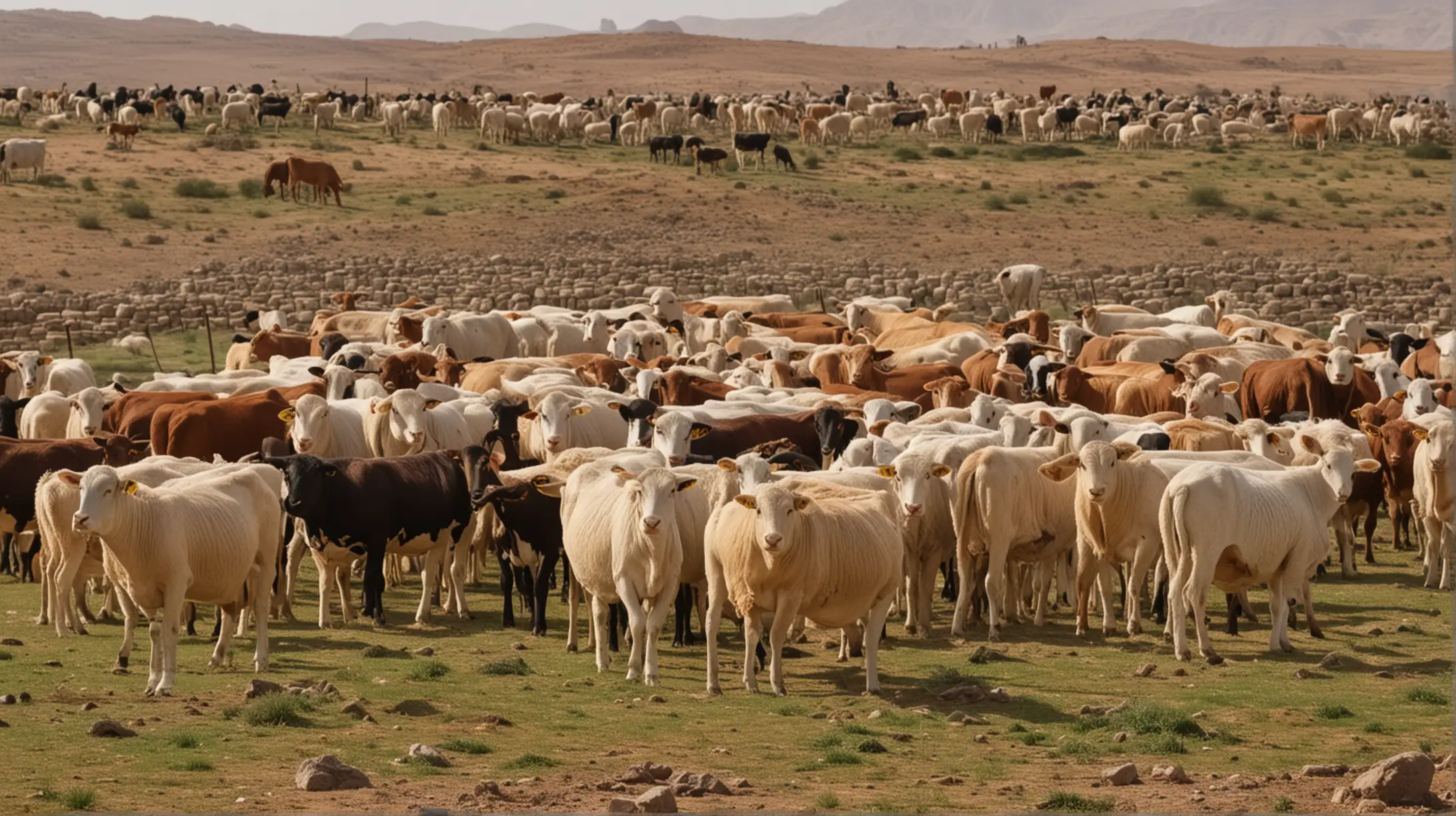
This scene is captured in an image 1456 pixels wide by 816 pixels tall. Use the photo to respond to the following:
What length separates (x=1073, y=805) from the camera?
360 inches

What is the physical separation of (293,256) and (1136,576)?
103ft

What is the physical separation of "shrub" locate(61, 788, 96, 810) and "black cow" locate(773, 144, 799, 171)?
152 ft

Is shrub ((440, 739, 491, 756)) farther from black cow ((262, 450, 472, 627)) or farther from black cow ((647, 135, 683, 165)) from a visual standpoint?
black cow ((647, 135, 683, 165))

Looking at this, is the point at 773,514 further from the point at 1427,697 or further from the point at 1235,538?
the point at 1427,697

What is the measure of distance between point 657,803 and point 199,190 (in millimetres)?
43746

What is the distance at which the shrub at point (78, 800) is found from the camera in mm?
8727

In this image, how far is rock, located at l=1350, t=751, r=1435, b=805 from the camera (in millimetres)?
9000

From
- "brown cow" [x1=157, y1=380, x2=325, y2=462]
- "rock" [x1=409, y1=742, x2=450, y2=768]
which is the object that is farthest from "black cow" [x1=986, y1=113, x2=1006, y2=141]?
"rock" [x1=409, y1=742, x2=450, y2=768]

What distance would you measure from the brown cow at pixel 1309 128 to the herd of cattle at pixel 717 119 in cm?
5

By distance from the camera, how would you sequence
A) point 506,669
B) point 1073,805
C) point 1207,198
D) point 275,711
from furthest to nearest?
1. point 1207,198
2. point 506,669
3. point 275,711
4. point 1073,805

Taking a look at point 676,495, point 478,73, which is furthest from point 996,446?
point 478,73

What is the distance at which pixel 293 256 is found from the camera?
1683 inches

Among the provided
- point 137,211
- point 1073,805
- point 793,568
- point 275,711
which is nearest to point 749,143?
point 137,211

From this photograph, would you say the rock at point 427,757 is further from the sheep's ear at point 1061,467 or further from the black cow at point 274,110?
the black cow at point 274,110
